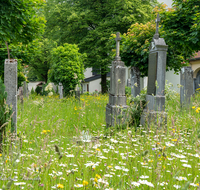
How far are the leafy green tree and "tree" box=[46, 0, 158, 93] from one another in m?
3.86

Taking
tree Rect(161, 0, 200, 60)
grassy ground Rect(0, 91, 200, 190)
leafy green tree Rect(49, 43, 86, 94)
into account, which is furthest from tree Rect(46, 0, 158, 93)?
grassy ground Rect(0, 91, 200, 190)

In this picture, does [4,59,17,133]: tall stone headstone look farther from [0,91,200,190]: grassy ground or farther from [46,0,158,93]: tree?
[46,0,158,93]: tree

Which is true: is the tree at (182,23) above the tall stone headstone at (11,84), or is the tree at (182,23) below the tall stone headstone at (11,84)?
above

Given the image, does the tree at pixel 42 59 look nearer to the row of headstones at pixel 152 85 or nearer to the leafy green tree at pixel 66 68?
the leafy green tree at pixel 66 68

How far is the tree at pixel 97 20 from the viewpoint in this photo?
20078mm

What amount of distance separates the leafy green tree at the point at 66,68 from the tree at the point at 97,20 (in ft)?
12.7

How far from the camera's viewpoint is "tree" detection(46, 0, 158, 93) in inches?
790

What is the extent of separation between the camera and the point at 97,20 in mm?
21516

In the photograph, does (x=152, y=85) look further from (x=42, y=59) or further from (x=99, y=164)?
(x=42, y=59)

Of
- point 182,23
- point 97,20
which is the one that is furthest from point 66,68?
point 182,23

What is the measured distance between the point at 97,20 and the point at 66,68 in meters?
8.37

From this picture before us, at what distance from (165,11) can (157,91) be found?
6084mm

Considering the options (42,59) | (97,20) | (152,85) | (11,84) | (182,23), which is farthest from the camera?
(42,59)

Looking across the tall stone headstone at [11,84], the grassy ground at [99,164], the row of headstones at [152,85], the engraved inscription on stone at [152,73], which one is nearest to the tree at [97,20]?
the row of headstones at [152,85]
